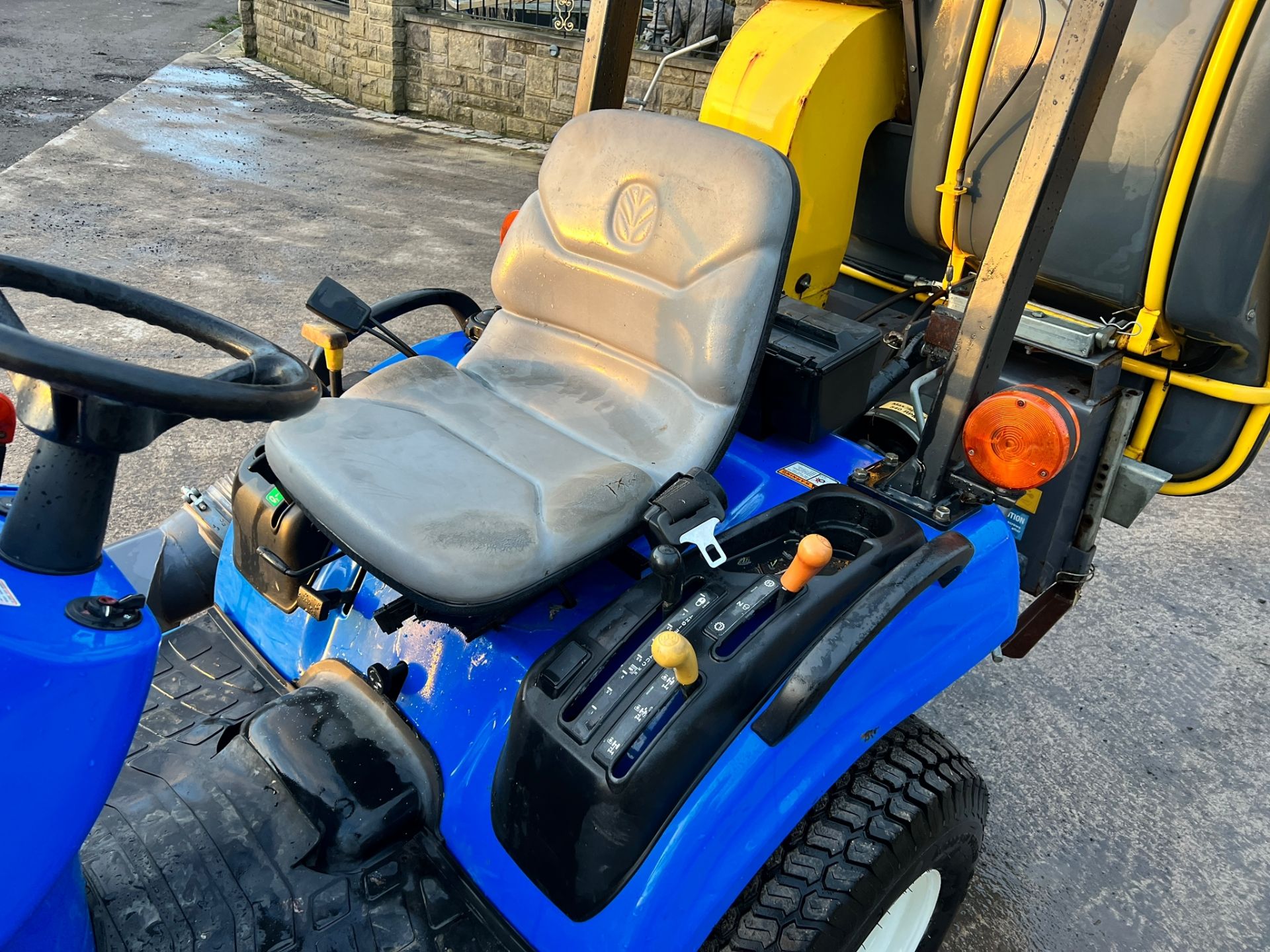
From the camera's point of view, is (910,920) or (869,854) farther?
(910,920)

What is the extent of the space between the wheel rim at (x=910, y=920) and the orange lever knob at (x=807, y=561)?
0.61 metres

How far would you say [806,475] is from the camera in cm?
168

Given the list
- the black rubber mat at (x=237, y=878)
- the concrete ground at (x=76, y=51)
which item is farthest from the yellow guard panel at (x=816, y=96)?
the concrete ground at (x=76, y=51)

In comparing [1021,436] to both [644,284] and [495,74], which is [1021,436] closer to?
[644,284]

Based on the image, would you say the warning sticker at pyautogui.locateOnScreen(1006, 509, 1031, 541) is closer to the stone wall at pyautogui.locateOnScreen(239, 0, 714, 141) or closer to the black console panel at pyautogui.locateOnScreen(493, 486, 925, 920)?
the black console panel at pyautogui.locateOnScreen(493, 486, 925, 920)

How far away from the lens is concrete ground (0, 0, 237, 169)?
7395mm

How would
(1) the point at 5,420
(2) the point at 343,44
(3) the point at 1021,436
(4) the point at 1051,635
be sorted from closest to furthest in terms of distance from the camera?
(1) the point at 5,420 < (3) the point at 1021,436 < (4) the point at 1051,635 < (2) the point at 343,44

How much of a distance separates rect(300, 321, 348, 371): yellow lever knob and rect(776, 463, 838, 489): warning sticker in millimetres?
908

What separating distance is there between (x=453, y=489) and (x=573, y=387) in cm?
44

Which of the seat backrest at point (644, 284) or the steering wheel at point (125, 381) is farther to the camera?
the seat backrest at point (644, 284)

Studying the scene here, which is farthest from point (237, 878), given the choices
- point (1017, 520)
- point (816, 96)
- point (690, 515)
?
point (816, 96)

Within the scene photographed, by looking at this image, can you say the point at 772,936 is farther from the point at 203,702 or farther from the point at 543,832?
the point at 203,702

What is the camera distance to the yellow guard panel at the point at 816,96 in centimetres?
211

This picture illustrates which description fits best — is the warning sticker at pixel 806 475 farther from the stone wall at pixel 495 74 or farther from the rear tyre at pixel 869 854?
the stone wall at pixel 495 74
